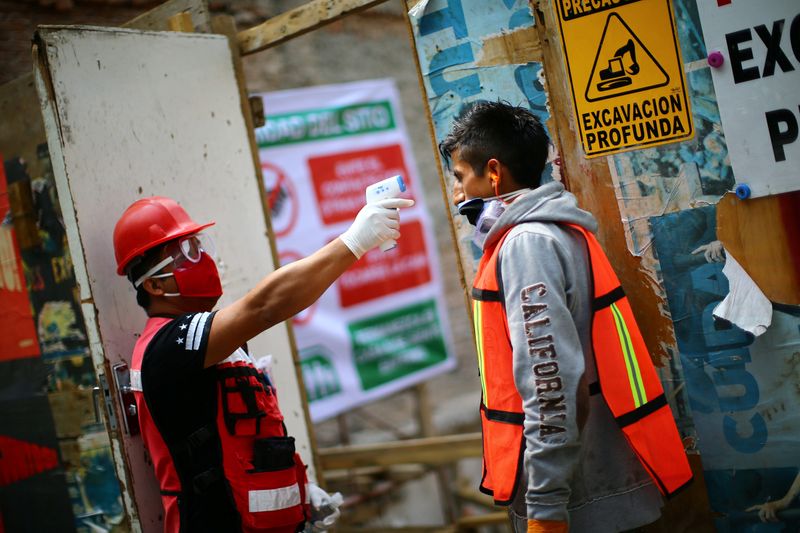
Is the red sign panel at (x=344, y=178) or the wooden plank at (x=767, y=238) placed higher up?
the red sign panel at (x=344, y=178)

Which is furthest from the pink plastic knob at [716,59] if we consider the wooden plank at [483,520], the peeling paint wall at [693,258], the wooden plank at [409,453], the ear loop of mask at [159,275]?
the wooden plank at [483,520]

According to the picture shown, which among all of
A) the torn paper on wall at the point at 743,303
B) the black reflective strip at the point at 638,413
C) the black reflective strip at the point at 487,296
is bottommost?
the black reflective strip at the point at 638,413

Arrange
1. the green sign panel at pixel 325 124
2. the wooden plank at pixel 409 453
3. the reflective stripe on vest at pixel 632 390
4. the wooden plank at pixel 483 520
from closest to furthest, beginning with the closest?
the reflective stripe on vest at pixel 632 390
the wooden plank at pixel 409 453
the wooden plank at pixel 483 520
the green sign panel at pixel 325 124

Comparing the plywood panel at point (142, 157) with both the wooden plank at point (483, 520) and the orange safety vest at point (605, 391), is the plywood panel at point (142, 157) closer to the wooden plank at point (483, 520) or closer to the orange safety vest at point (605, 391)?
the orange safety vest at point (605, 391)

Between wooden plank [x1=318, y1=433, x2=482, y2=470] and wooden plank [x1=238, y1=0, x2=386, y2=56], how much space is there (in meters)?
2.42

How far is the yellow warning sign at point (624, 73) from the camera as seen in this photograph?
2.42 metres

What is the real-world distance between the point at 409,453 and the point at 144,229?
259cm

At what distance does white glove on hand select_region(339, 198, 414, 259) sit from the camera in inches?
98.3

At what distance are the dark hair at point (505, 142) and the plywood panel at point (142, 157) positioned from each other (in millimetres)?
→ 1390

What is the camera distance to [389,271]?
6441 millimetres

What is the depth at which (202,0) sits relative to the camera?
3.59 m

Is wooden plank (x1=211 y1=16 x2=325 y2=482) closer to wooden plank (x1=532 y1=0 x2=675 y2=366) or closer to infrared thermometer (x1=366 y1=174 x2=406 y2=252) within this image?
infrared thermometer (x1=366 y1=174 x2=406 y2=252)

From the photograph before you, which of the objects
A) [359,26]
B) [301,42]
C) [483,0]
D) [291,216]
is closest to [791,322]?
[483,0]

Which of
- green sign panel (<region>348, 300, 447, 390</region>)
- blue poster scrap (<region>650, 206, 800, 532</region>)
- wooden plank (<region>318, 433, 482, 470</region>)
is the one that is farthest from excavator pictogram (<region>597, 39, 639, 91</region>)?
green sign panel (<region>348, 300, 447, 390</region>)
